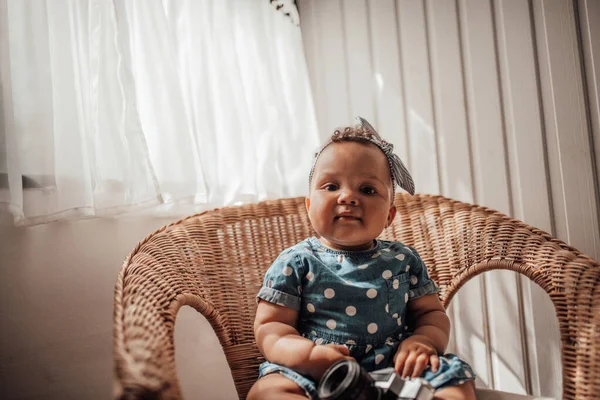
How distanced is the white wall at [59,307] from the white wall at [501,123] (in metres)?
0.97

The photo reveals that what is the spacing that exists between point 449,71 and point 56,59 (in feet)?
3.60

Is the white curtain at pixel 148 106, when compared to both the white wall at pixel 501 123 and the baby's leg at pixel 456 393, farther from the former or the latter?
the baby's leg at pixel 456 393

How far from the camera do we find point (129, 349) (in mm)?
578

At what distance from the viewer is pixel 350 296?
92 centimetres

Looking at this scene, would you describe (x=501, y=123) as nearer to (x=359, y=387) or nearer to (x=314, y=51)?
(x=314, y=51)

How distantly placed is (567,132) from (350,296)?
84 cm

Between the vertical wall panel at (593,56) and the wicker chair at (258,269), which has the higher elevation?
the vertical wall panel at (593,56)

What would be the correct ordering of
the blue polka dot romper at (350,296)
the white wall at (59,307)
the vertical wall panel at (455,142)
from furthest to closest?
the vertical wall panel at (455,142), the white wall at (59,307), the blue polka dot romper at (350,296)

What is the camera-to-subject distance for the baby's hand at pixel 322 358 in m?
0.78

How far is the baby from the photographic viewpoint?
81 centimetres

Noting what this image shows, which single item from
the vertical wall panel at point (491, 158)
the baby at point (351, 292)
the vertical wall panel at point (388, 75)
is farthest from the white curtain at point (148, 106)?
the vertical wall panel at point (491, 158)

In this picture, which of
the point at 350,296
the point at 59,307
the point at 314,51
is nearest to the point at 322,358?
the point at 350,296

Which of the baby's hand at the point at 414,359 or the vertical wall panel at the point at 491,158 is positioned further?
the vertical wall panel at the point at 491,158

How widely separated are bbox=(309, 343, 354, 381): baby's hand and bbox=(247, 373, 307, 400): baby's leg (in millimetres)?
39
